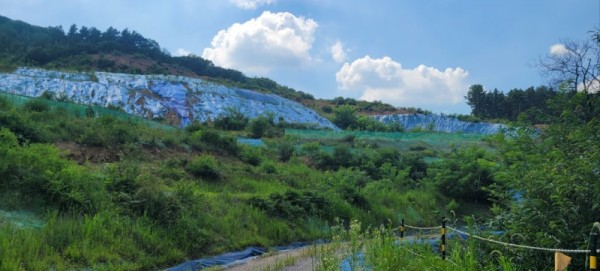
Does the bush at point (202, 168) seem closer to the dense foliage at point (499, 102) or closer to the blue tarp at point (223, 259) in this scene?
the blue tarp at point (223, 259)

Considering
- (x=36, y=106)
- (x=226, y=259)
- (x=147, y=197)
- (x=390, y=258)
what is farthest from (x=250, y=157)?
(x=390, y=258)

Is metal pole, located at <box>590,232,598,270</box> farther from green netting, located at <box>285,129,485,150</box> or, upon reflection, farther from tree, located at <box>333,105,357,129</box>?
tree, located at <box>333,105,357,129</box>

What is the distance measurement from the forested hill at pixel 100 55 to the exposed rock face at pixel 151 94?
6.37 metres

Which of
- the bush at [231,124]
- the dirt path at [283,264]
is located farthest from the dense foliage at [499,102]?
the dirt path at [283,264]

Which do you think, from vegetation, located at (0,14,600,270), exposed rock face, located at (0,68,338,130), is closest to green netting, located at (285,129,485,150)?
vegetation, located at (0,14,600,270)

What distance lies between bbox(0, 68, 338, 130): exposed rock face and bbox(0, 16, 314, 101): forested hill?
6.37 meters

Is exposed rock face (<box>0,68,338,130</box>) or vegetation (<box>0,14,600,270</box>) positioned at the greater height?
exposed rock face (<box>0,68,338,130</box>)

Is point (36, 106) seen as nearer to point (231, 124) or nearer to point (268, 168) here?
point (268, 168)

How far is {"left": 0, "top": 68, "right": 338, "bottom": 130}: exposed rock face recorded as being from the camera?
4388cm

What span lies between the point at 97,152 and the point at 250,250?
8695mm

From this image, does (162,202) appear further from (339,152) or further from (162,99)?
(162,99)

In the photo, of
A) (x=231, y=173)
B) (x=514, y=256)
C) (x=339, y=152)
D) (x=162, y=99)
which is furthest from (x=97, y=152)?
(x=162, y=99)

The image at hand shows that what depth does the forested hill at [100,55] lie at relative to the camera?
59.0m

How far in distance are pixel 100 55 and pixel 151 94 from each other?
73.9ft
